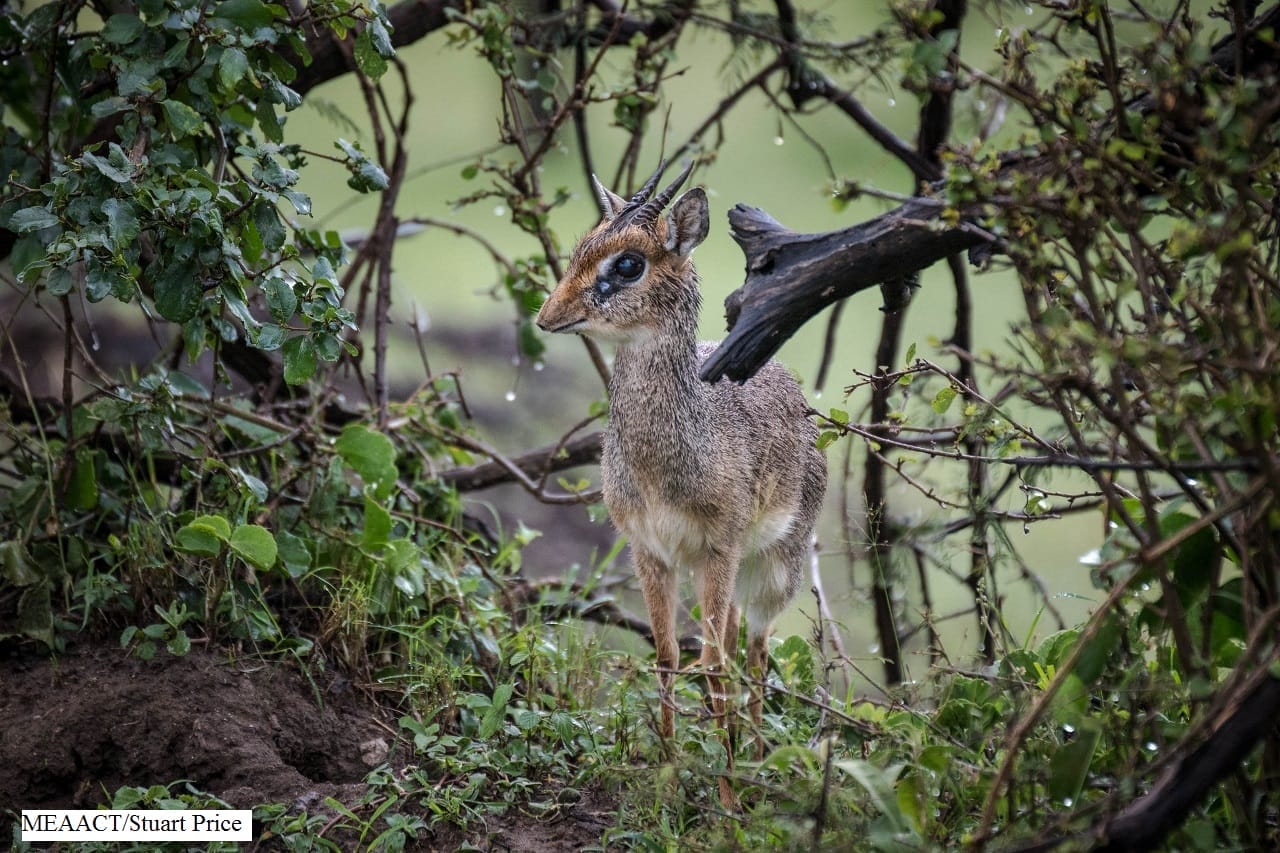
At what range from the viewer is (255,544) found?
10.9 ft

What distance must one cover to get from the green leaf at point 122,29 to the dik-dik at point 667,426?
1253 mm

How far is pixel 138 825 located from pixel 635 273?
1.85 m

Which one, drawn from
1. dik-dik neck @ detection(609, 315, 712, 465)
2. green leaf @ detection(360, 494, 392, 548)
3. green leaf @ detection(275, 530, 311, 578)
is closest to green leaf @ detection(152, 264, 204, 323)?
green leaf @ detection(275, 530, 311, 578)

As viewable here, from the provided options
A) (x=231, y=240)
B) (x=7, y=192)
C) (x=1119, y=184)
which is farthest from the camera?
(x=7, y=192)

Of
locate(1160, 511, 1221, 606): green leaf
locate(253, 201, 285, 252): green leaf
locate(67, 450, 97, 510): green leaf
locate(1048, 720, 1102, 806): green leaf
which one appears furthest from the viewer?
locate(67, 450, 97, 510): green leaf

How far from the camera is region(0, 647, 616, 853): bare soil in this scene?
304 cm

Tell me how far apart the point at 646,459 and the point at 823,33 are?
2.46 metres

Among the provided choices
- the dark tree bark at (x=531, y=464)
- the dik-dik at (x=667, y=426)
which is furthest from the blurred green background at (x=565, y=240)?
the dik-dik at (x=667, y=426)

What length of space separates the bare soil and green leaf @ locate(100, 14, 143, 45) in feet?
5.36

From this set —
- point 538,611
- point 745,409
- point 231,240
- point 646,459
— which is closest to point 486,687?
point 538,611

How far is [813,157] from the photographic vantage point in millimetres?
6418

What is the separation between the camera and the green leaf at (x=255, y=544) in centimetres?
331

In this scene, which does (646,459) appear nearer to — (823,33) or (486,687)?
(486,687)

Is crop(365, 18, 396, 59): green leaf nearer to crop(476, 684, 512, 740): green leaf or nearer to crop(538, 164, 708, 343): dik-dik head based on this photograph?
crop(538, 164, 708, 343): dik-dik head
